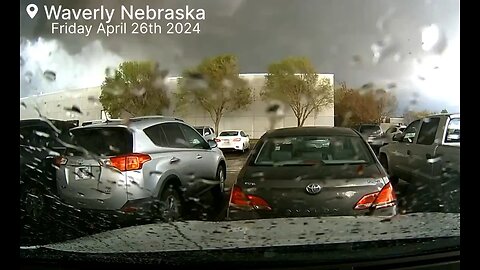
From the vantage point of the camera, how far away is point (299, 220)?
3.60m

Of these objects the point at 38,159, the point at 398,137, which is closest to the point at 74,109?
the point at 38,159

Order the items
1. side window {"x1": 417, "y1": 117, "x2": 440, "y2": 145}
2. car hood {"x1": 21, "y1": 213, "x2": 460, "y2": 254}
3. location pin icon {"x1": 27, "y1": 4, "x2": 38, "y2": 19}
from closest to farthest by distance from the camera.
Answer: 1. car hood {"x1": 21, "y1": 213, "x2": 460, "y2": 254}
2. location pin icon {"x1": 27, "y1": 4, "x2": 38, "y2": 19}
3. side window {"x1": 417, "y1": 117, "x2": 440, "y2": 145}

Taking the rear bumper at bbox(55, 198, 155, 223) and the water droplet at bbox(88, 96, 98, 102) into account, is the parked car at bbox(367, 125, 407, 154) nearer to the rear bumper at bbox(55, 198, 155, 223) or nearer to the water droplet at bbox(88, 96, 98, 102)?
the rear bumper at bbox(55, 198, 155, 223)

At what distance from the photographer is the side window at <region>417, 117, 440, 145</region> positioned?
3.85m

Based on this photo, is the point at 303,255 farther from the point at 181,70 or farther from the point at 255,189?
the point at 181,70

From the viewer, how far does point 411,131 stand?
155 inches

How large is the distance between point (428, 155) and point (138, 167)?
5.93 feet

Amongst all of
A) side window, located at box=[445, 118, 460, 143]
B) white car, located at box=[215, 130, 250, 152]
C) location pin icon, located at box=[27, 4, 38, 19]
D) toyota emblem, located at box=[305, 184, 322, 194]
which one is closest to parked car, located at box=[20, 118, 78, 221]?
location pin icon, located at box=[27, 4, 38, 19]

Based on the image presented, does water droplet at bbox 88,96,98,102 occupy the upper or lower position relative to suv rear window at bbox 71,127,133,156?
upper

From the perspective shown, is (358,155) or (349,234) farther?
(358,155)

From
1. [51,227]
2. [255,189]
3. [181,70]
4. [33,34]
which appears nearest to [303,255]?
[255,189]

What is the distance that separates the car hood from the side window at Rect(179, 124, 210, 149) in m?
0.45

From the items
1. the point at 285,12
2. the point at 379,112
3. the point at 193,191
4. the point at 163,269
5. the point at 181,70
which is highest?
the point at 285,12

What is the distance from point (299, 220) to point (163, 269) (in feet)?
A: 2.80
